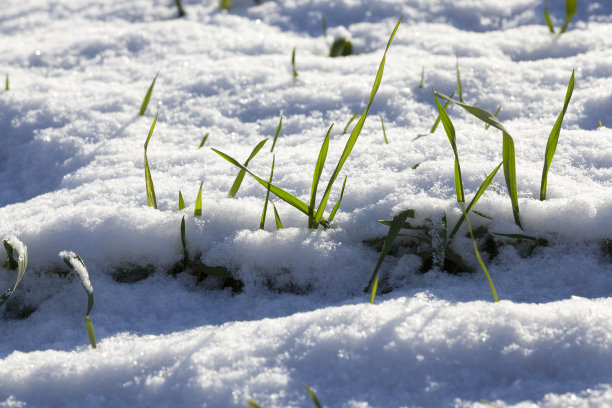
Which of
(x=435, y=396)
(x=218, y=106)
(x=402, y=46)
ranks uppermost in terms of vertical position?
(x=402, y=46)

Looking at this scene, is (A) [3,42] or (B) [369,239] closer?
(B) [369,239]

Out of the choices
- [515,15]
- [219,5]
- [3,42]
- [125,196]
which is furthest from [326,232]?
[3,42]

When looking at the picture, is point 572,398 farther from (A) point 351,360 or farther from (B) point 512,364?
(A) point 351,360

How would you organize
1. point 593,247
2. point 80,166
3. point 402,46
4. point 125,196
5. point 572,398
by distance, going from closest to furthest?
point 572,398
point 593,247
point 125,196
point 80,166
point 402,46

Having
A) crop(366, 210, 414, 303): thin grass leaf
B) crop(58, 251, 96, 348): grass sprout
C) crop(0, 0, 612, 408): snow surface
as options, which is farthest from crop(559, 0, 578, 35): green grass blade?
crop(58, 251, 96, 348): grass sprout

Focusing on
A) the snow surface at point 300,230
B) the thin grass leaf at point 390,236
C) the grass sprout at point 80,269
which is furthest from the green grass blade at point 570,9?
the grass sprout at point 80,269

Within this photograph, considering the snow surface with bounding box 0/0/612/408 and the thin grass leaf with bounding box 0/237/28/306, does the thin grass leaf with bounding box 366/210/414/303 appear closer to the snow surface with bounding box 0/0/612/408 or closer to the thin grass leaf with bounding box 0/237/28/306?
the snow surface with bounding box 0/0/612/408

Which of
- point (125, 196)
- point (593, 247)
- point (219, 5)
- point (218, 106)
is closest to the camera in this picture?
point (593, 247)
